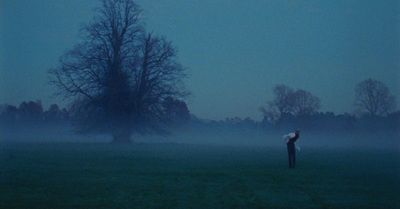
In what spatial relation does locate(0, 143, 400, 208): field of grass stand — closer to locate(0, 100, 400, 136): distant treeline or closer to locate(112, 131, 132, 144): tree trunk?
locate(112, 131, 132, 144): tree trunk

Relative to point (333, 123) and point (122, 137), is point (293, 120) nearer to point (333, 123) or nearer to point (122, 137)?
point (333, 123)

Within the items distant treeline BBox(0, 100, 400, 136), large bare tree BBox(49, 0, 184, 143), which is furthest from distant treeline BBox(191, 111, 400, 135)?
large bare tree BBox(49, 0, 184, 143)

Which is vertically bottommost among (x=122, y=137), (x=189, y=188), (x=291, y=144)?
(x=189, y=188)

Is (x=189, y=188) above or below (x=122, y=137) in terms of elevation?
below

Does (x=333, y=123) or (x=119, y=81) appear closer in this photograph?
(x=119, y=81)

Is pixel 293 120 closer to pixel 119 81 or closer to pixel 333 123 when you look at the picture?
pixel 333 123

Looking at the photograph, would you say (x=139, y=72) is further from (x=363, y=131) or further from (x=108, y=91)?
(x=363, y=131)

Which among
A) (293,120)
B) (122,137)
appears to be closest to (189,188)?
(122,137)

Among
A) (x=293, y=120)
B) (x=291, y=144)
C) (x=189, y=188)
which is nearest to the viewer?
(x=189, y=188)

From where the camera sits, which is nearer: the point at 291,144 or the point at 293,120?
the point at 291,144

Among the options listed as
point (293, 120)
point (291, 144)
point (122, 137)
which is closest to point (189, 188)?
point (291, 144)

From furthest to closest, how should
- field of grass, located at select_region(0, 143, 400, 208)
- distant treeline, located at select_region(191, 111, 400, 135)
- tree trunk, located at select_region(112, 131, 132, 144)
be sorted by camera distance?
distant treeline, located at select_region(191, 111, 400, 135) → tree trunk, located at select_region(112, 131, 132, 144) → field of grass, located at select_region(0, 143, 400, 208)

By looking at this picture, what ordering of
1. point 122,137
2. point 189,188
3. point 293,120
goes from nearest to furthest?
1. point 189,188
2. point 122,137
3. point 293,120

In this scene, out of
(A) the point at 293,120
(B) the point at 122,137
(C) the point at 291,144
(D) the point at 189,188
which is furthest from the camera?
(A) the point at 293,120
